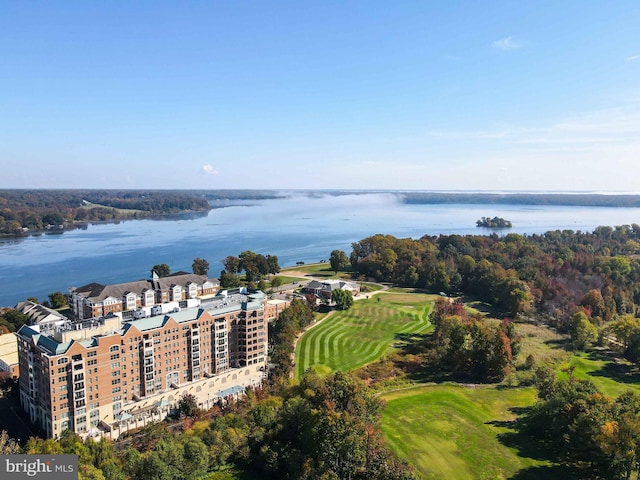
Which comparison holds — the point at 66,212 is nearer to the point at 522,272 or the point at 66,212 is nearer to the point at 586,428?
the point at 522,272

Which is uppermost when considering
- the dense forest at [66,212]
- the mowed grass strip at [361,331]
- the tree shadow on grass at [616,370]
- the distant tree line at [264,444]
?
the dense forest at [66,212]

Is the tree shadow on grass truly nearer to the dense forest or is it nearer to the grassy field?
the grassy field

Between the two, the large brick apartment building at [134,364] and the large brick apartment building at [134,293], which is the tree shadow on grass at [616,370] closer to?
the large brick apartment building at [134,364]

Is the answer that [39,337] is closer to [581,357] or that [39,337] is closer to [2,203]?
[581,357]

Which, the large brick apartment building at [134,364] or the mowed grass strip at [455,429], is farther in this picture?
the large brick apartment building at [134,364]

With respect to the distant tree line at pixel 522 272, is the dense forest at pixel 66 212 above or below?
above

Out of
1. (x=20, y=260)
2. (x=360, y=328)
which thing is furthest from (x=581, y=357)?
(x=20, y=260)

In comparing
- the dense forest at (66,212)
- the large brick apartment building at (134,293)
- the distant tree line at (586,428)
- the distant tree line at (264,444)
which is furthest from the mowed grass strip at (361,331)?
the dense forest at (66,212)
